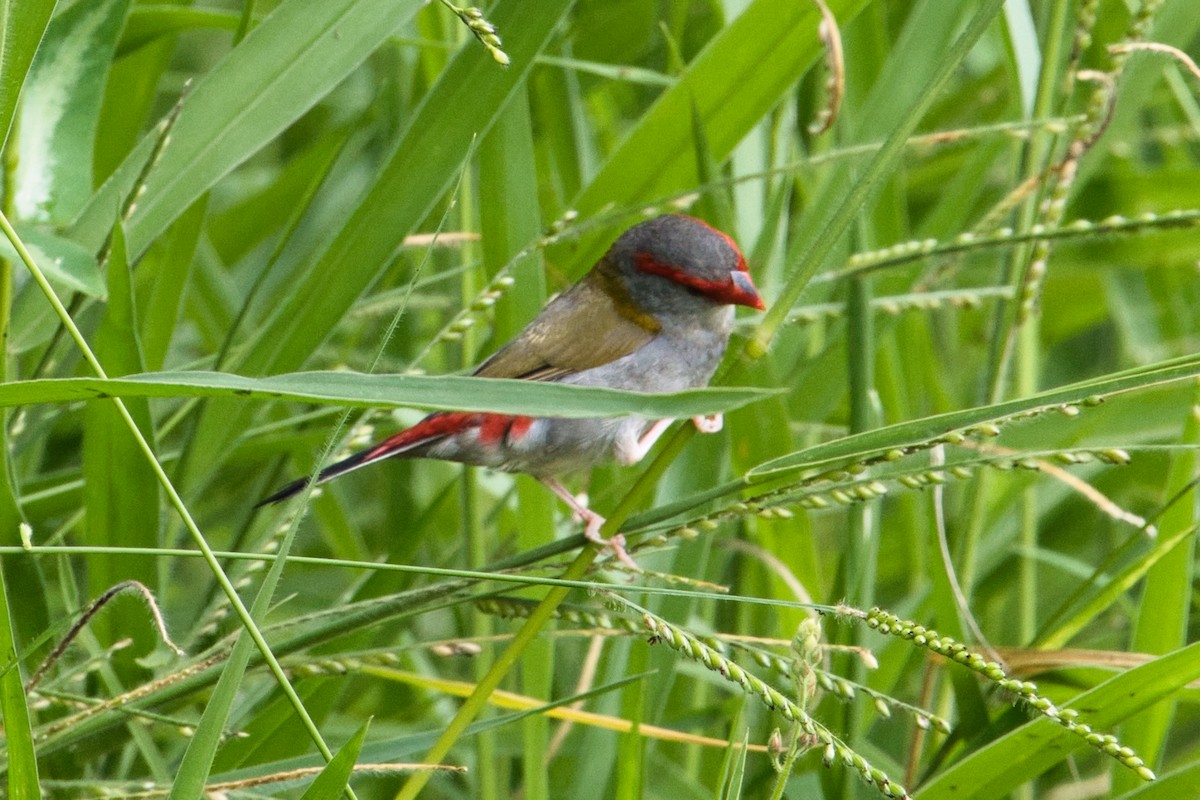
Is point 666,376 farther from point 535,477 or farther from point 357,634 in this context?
point 357,634

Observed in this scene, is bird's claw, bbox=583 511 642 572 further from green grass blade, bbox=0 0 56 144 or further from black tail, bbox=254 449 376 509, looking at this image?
green grass blade, bbox=0 0 56 144

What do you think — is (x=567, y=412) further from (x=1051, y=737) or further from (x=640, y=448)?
(x=640, y=448)

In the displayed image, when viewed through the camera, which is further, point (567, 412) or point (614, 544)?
point (614, 544)

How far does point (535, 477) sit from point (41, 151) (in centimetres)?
102

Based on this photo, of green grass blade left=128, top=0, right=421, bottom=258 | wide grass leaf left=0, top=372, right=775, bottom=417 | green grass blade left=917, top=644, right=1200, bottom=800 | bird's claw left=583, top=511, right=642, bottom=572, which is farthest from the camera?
green grass blade left=128, top=0, right=421, bottom=258

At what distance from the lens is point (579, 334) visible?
8.76ft

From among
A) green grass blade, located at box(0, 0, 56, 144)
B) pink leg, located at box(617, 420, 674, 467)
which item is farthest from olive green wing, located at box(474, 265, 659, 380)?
green grass blade, located at box(0, 0, 56, 144)

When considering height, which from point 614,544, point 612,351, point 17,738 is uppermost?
point 612,351

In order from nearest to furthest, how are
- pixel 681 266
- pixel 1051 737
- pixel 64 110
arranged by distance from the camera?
pixel 1051 737, pixel 64 110, pixel 681 266

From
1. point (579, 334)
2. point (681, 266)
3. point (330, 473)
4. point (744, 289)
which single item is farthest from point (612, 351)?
point (330, 473)

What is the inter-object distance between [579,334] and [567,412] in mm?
1415

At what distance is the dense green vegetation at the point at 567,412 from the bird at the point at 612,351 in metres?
0.08

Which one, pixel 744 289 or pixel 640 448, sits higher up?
pixel 744 289

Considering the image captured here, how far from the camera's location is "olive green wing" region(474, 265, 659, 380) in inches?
97.6
